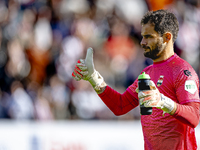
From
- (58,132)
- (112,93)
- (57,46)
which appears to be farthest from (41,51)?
(112,93)

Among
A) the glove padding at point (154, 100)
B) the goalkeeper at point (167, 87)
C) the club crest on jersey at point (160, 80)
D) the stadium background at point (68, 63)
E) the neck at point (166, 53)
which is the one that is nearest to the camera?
the glove padding at point (154, 100)

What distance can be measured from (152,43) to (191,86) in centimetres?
60

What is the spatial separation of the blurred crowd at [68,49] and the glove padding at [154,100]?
490 cm

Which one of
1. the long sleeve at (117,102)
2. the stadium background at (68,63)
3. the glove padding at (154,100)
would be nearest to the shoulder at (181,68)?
the glove padding at (154,100)

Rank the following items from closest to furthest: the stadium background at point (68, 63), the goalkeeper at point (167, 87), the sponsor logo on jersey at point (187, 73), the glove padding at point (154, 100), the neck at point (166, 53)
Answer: the glove padding at point (154, 100), the goalkeeper at point (167, 87), the sponsor logo on jersey at point (187, 73), the neck at point (166, 53), the stadium background at point (68, 63)

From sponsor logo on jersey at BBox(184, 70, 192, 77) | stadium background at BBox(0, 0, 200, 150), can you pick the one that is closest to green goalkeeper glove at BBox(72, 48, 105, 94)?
sponsor logo on jersey at BBox(184, 70, 192, 77)

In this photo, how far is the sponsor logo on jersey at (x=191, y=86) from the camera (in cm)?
285

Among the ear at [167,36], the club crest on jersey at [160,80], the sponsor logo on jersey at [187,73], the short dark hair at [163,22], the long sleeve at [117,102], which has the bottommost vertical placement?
the long sleeve at [117,102]

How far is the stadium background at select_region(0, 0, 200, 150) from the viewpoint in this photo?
6.64 metres

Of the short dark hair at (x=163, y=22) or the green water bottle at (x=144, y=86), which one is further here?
the short dark hair at (x=163, y=22)

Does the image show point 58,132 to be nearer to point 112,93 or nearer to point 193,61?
point 112,93

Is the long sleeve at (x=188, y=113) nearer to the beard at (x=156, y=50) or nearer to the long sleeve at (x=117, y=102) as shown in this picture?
the beard at (x=156, y=50)

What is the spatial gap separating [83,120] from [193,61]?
342 cm

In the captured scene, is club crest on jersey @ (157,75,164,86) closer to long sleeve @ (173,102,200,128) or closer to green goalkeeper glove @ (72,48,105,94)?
long sleeve @ (173,102,200,128)
